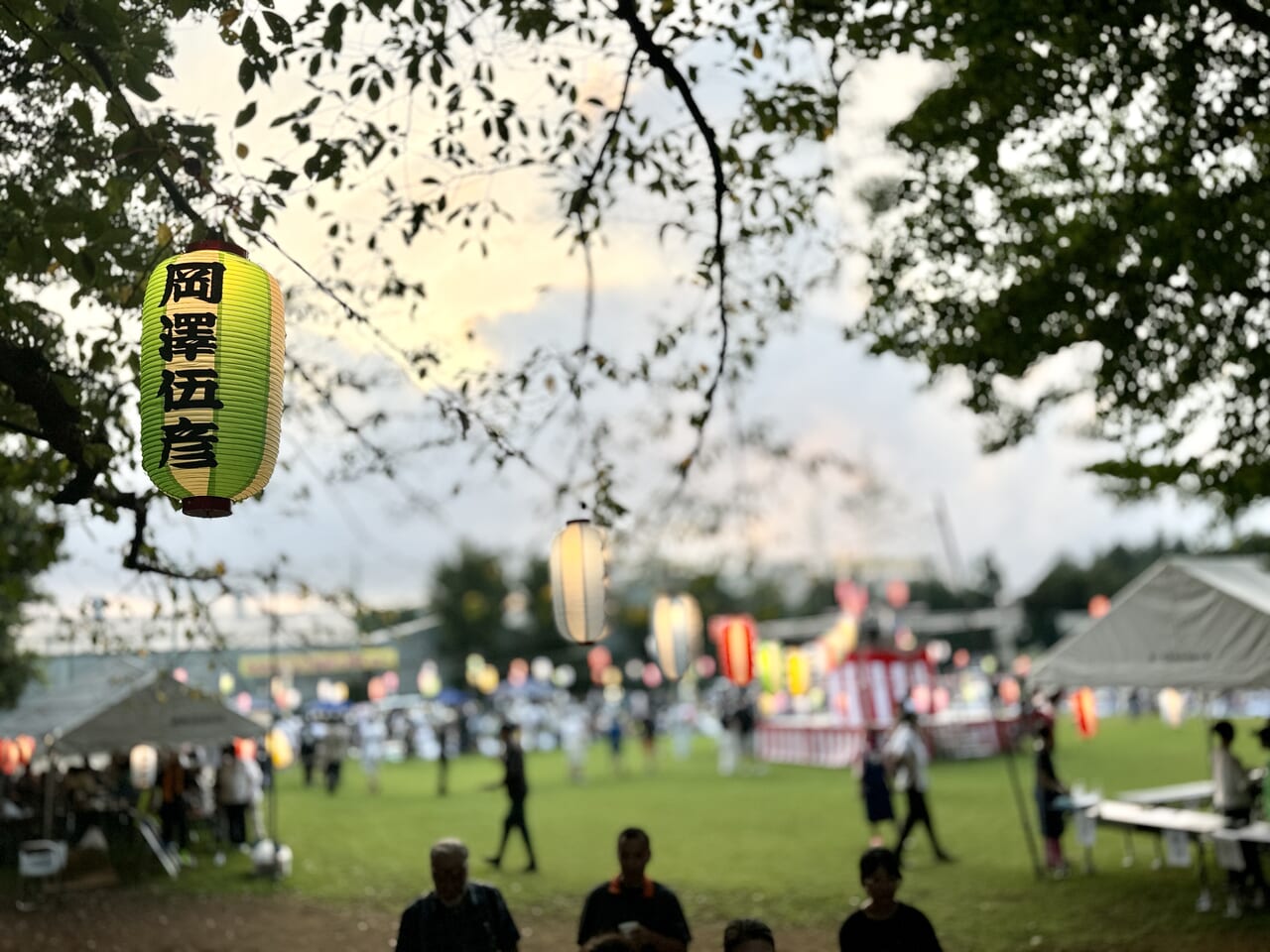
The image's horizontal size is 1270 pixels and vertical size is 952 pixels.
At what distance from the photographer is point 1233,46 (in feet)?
25.1

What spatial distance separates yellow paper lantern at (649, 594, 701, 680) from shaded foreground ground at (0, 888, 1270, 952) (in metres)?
6.78

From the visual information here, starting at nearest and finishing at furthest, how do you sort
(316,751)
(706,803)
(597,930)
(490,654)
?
1. (597,930)
2. (706,803)
3. (316,751)
4. (490,654)

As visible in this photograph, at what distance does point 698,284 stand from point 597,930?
4914mm

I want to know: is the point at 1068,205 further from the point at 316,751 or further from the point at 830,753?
the point at 316,751

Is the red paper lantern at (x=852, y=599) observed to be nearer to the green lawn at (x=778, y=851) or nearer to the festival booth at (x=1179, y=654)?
the green lawn at (x=778, y=851)

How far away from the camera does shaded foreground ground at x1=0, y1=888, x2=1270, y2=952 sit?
8844 mm

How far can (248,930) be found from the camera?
34.8 feet

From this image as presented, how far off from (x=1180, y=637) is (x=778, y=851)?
582 cm

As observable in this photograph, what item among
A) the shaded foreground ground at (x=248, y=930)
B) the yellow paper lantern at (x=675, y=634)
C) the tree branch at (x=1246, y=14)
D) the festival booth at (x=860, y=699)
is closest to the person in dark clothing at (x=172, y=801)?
the shaded foreground ground at (x=248, y=930)

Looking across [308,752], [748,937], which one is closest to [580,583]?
[748,937]

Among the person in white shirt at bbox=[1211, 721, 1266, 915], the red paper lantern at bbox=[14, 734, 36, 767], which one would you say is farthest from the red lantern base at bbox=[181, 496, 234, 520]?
the red paper lantern at bbox=[14, 734, 36, 767]

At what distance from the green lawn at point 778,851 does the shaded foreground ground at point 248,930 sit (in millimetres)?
189

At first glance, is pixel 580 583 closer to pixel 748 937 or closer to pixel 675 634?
pixel 748 937

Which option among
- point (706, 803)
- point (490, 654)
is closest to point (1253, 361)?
point (706, 803)
